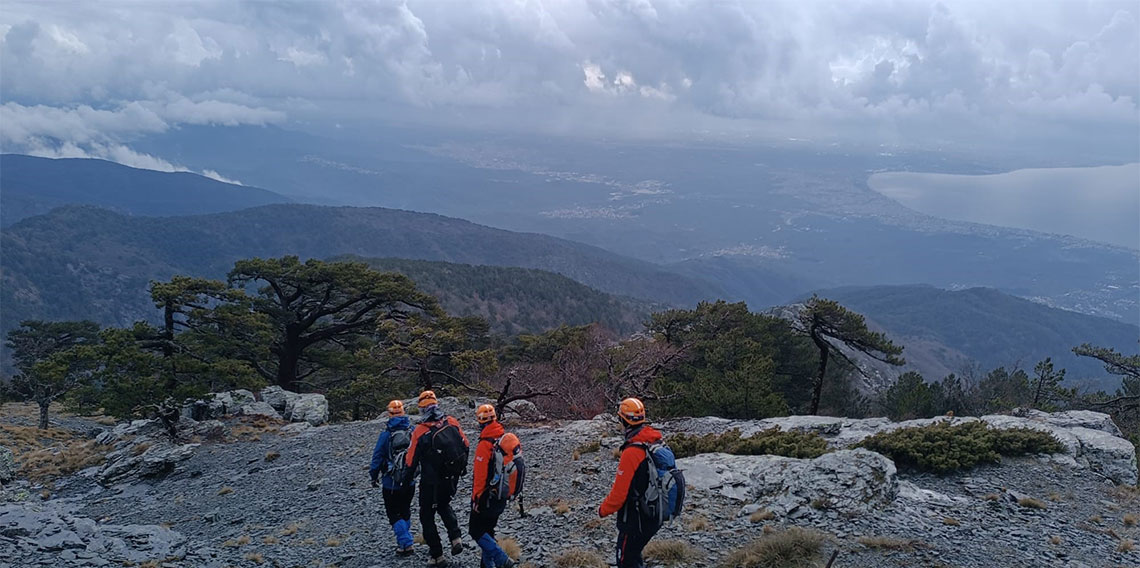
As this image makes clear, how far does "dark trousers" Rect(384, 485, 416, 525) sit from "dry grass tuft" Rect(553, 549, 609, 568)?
2006 millimetres

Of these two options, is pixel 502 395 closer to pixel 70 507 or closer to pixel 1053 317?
pixel 70 507

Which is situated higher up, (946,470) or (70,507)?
(946,470)

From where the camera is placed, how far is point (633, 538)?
20.5 feet

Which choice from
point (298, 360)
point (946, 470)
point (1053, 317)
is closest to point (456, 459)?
point (946, 470)

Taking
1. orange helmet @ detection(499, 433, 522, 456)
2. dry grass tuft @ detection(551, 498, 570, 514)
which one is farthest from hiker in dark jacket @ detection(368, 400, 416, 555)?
dry grass tuft @ detection(551, 498, 570, 514)

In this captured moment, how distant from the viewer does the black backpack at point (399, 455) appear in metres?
7.82

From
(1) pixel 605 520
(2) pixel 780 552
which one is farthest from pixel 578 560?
(2) pixel 780 552

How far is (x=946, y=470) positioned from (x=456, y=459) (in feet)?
28.4

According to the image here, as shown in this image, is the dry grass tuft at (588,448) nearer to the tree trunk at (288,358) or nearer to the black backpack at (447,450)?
the black backpack at (447,450)

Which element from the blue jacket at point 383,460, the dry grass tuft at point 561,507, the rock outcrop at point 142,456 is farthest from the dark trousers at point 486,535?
the rock outcrop at point 142,456

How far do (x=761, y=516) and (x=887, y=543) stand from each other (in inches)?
63.2

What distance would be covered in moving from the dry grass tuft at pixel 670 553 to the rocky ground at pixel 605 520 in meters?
0.12

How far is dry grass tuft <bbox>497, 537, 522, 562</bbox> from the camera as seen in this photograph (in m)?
7.87

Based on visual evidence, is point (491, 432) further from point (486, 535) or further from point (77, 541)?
point (77, 541)
